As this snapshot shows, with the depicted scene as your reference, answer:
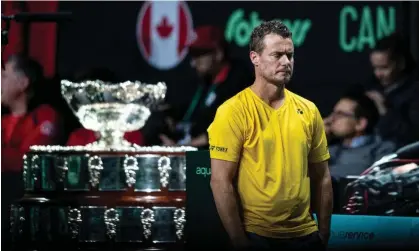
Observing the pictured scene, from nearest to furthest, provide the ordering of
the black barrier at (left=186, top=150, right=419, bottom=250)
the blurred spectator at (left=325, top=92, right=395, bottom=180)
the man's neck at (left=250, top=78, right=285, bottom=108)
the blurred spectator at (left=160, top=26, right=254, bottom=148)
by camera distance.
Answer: the man's neck at (left=250, top=78, right=285, bottom=108) → the black barrier at (left=186, top=150, right=419, bottom=250) → the blurred spectator at (left=325, top=92, right=395, bottom=180) → the blurred spectator at (left=160, top=26, right=254, bottom=148)

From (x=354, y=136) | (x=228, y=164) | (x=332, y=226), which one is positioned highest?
(x=354, y=136)

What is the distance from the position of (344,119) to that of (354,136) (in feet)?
0.36

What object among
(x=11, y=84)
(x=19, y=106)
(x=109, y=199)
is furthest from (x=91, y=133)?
(x=109, y=199)

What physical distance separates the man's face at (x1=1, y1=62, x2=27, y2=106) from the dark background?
0.27 metres

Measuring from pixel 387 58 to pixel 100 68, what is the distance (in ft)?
5.35

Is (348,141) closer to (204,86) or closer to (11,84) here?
(204,86)

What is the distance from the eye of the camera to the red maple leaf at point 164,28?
4.59 metres

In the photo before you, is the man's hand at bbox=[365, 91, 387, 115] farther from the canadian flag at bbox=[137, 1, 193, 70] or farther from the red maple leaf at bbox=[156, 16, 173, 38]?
the red maple leaf at bbox=[156, 16, 173, 38]

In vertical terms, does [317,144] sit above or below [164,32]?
below

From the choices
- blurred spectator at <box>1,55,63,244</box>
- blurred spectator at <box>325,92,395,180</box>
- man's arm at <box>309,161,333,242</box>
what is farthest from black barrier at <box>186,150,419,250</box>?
blurred spectator at <box>1,55,63,244</box>

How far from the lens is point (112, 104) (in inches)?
145

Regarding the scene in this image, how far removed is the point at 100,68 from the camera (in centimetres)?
458

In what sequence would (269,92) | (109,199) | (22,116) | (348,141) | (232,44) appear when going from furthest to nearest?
(22,116), (232,44), (348,141), (109,199), (269,92)

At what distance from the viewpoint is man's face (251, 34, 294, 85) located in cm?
232
